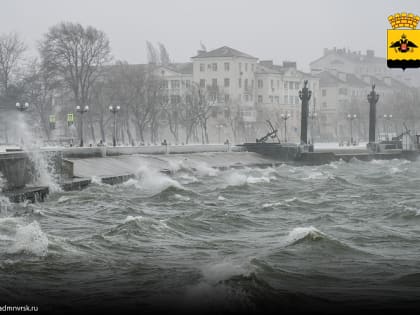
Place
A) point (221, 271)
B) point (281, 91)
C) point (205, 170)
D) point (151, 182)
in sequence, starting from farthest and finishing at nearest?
point (281, 91)
point (205, 170)
point (151, 182)
point (221, 271)

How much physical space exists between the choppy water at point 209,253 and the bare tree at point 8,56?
110 feet

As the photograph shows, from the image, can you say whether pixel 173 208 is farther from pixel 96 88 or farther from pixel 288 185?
pixel 96 88

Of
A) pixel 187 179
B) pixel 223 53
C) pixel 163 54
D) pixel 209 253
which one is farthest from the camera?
pixel 163 54

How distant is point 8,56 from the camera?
57875 mm

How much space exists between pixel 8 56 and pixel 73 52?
5.75 meters

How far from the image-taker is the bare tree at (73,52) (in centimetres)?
6075

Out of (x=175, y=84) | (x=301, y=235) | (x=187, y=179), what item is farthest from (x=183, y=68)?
(x=301, y=235)

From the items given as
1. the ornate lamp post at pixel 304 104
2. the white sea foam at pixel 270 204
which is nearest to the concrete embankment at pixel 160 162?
the ornate lamp post at pixel 304 104

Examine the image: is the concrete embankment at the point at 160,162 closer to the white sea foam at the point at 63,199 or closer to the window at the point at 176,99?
the white sea foam at the point at 63,199

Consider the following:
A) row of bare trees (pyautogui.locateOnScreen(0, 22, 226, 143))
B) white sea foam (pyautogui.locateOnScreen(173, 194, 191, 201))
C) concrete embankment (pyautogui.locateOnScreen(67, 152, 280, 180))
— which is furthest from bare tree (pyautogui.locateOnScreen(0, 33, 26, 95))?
white sea foam (pyautogui.locateOnScreen(173, 194, 191, 201))

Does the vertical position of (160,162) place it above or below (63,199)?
above

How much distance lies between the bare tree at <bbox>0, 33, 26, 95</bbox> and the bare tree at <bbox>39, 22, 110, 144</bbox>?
220 cm

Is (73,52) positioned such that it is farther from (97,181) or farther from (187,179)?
(97,181)

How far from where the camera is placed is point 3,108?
57688mm
